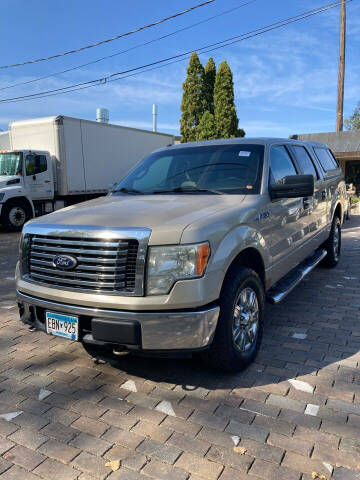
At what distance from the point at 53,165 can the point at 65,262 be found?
1144 centimetres

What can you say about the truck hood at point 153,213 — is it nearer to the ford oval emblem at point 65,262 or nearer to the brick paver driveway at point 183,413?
the ford oval emblem at point 65,262

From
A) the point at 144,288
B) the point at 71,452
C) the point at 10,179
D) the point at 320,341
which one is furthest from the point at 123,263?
the point at 10,179

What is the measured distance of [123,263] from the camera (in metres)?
2.69

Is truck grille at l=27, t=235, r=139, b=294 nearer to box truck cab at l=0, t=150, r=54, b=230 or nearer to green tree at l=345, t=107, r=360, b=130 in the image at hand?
box truck cab at l=0, t=150, r=54, b=230

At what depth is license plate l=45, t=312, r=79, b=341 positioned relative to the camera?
9.34 feet

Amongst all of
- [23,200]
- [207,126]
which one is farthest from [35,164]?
[207,126]

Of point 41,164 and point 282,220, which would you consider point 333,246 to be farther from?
point 41,164

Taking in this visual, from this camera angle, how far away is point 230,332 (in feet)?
9.73

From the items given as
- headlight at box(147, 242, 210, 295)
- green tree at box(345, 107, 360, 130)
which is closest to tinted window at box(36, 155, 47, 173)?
headlight at box(147, 242, 210, 295)

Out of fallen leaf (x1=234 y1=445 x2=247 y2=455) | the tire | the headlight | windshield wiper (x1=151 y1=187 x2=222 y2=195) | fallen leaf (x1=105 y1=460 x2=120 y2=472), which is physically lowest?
fallen leaf (x1=234 y1=445 x2=247 y2=455)

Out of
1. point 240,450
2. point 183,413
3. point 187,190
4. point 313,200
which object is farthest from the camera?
point 313,200

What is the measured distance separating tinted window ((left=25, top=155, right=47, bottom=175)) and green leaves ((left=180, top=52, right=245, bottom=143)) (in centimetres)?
1576

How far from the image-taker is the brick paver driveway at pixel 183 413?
88.8 inches

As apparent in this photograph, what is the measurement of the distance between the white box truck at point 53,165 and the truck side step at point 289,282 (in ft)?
32.0
